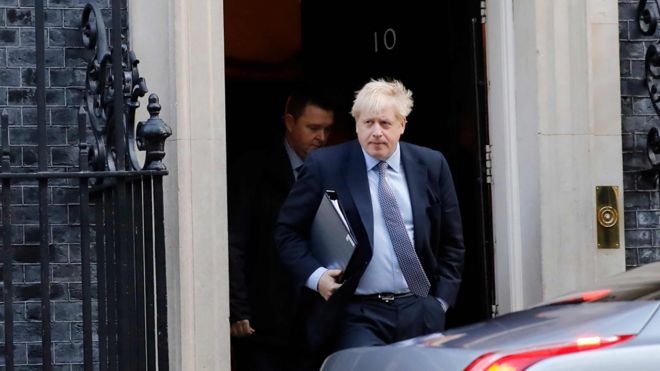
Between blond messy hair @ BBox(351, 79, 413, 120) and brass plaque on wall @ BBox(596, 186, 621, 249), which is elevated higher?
blond messy hair @ BBox(351, 79, 413, 120)

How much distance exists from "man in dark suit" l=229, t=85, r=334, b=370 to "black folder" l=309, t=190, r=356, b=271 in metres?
1.13

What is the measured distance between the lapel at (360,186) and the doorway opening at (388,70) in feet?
4.78

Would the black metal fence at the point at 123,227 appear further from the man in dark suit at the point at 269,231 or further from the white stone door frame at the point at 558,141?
the white stone door frame at the point at 558,141

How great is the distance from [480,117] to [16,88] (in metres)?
2.52

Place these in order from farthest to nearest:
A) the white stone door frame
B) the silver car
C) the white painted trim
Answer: the white painted trim < the white stone door frame < the silver car

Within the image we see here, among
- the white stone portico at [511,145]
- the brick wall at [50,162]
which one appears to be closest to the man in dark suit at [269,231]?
the white stone portico at [511,145]

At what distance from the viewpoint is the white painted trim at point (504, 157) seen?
7.98 meters

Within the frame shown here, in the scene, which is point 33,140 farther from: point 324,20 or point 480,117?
point 324,20

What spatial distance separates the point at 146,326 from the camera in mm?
5750

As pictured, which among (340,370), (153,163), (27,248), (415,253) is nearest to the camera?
(340,370)

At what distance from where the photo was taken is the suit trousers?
624cm

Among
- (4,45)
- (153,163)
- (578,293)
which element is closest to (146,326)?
(153,163)

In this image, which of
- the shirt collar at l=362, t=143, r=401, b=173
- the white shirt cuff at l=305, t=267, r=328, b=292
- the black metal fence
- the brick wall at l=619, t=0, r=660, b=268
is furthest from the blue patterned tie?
the brick wall at l=619, t=0, r=660, b=268

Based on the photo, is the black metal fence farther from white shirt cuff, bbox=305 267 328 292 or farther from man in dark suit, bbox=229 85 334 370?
man in dark suit, bbox=229 85 334 370
